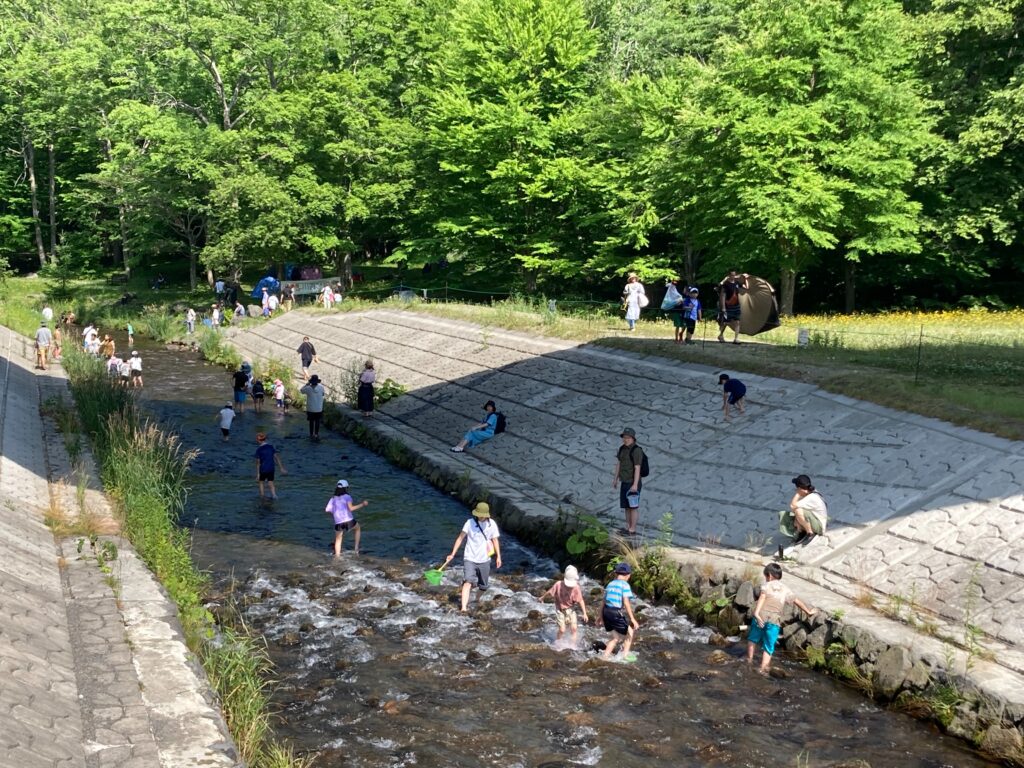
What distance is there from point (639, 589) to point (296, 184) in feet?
122

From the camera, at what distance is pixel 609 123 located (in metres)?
39.9

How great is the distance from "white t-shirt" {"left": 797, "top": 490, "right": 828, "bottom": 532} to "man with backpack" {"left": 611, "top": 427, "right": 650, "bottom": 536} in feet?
9.23

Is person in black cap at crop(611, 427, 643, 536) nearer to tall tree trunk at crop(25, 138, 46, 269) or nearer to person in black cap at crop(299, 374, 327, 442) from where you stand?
person in black cap at crop(299, 374, 327, 442)

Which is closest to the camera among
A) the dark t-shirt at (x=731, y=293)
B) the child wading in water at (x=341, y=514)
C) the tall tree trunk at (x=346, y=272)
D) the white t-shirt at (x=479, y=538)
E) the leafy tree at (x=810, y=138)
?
the white t-shirt at (x=479, y=538)

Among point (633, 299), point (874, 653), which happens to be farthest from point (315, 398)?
point (874, 653)

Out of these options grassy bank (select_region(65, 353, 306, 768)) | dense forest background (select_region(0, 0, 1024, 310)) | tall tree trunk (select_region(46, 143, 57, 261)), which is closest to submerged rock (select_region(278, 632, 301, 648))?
grassy bank (select_region(65, 353, 306, 768))

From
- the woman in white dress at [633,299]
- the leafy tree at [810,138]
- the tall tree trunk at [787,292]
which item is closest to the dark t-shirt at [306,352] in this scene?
the woman in white dress at [633,299]

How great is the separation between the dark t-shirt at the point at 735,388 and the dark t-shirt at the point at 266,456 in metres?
9.20

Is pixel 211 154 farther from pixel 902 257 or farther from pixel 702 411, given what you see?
pixel 702 411

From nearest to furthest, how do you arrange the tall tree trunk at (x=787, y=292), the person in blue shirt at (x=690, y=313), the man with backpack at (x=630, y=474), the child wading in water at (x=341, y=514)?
the man with backpack at (x=630, y=474), the child wading in water at (x=341, y=514), the person in blue shirt at (x=690, y=313), the tall tree trunk at (x=787, y=292)

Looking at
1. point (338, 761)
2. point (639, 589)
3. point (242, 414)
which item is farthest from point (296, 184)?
point (338, 761)

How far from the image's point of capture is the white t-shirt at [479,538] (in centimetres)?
1488

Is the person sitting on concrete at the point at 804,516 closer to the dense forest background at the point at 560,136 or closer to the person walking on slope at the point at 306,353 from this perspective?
the dense forest background at the point at 560,136

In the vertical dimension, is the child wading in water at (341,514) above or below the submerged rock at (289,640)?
above
